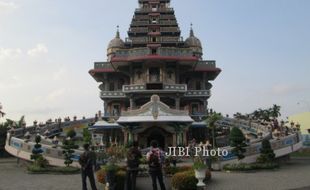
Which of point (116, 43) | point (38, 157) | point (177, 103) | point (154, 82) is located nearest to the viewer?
point (38, 157)

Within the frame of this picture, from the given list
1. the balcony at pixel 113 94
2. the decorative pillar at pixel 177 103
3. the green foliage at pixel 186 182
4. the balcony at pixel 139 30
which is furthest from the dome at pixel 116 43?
the green foliage at pixel 186 182

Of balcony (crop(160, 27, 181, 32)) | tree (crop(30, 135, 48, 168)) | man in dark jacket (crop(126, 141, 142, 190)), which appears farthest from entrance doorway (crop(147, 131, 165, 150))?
man in dark jacket (crop(126, 141, 142, 190))

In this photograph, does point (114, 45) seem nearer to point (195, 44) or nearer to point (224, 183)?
point (195, 44)

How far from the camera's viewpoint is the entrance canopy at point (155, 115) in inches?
1396

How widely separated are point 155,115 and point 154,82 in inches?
334

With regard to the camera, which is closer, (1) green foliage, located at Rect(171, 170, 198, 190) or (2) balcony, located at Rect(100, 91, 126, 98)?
(1) green foliage, located at Rect(171, 170, 198, 190)

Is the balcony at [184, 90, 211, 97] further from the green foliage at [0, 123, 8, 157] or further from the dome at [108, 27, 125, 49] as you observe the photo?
the green foliage at [0, 123, 8, 157]

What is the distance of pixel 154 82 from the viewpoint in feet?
143

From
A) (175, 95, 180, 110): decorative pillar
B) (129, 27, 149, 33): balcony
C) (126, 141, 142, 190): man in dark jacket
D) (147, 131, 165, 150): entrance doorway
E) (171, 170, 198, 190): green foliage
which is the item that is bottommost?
(171, 170, 198, 190): green foliage

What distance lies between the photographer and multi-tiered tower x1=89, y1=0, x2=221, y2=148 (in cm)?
3756

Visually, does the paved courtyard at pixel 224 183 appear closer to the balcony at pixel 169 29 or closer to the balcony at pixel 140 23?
the balcony at pixel 169 29

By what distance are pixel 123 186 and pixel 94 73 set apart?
116 feet

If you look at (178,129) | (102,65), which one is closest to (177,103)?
(178,129)

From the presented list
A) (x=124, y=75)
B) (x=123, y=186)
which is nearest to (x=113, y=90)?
(x=124, y=75)
